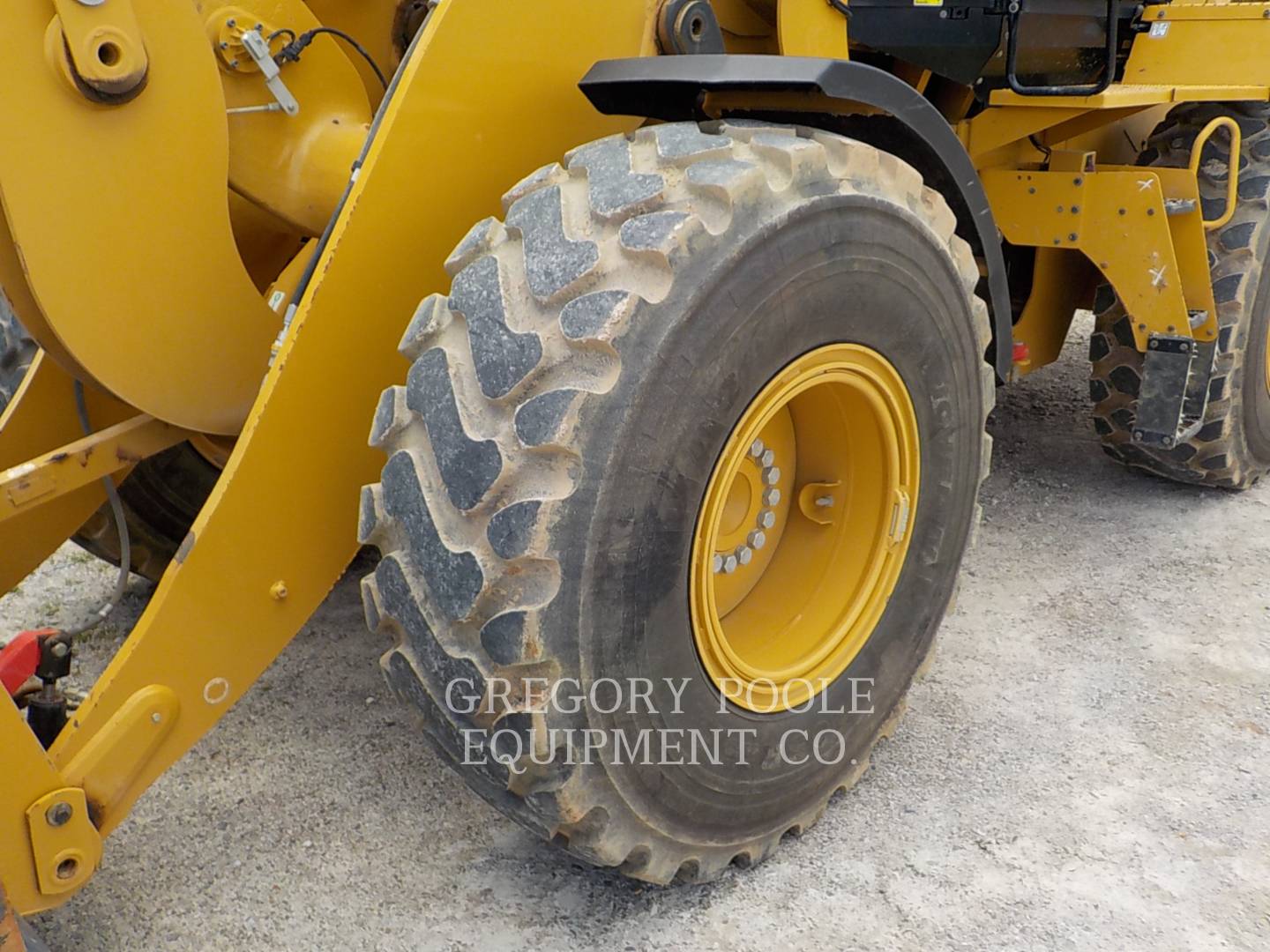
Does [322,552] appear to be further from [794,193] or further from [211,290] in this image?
[794,193]

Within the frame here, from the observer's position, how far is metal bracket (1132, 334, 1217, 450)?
132 inches

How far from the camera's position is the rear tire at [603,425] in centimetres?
169

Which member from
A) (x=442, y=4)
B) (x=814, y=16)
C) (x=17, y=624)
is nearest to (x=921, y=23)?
(x=814, y=16)

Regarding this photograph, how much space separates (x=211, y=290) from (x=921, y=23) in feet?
5.29

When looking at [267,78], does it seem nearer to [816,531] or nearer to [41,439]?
[41,439]

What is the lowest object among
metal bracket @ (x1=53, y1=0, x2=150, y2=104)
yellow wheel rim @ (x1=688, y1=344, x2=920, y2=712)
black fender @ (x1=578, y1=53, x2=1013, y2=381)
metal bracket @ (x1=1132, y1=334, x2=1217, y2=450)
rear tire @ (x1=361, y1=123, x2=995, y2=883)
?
metal bracket @ (x1=1132, y1=334, x2=1217, y2=450)

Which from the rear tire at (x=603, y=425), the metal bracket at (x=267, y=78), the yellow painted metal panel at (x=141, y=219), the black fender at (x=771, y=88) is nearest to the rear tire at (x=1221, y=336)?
the black fender at (x=771, y=88)

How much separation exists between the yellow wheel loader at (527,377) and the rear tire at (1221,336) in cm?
130

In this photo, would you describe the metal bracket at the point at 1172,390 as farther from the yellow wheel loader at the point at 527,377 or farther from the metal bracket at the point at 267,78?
the metal bracket at the point at 267,78

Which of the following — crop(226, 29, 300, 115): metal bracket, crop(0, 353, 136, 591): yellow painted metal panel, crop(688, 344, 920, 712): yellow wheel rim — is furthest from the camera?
crop(0, 353, 136, 591): yellow painted metal panel

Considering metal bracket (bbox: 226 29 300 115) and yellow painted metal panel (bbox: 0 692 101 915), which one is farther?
metal bracket (bbox: 226 29 300 115)

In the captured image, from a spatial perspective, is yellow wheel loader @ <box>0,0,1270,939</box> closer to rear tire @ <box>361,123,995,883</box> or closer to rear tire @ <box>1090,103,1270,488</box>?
rear tire @ <box>361,123,995,883</box>

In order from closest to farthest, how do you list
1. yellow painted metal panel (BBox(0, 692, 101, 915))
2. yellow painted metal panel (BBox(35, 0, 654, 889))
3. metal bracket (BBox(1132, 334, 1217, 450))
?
yellow painted metal panel (BBox(0, 692, 101, 915))
yellow painted metal panel (BBox(35, 0, 654, 889))
metal bracket (BBox(1132, 334, 1217, 450))

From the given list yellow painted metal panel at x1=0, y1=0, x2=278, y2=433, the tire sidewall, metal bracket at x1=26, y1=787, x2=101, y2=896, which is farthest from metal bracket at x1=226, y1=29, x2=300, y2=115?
metal bracket at x1=26, y1=787, x2=101, y2=896
